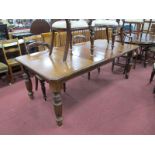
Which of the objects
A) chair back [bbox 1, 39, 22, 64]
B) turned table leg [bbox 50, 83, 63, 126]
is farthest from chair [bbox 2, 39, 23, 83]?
turned table leg [bbox 50, 83, 63, 126]

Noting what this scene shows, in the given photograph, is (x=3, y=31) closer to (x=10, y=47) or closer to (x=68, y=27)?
(x=10, y=47)

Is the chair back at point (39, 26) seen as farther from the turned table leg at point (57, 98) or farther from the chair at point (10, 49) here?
→ the turned table leg at point (57, 98)

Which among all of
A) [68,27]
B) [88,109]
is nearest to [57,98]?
[88,109]

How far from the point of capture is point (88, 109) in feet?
6.82

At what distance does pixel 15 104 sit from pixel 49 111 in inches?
22.5

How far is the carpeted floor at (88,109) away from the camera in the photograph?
1749mm

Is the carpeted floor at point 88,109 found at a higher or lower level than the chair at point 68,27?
lower

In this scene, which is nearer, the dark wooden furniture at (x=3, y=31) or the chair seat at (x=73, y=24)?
the chair seat at (x=73, y=24)

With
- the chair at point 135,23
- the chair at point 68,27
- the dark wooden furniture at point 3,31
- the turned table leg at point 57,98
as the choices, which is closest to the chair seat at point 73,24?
the chair at point 68,27

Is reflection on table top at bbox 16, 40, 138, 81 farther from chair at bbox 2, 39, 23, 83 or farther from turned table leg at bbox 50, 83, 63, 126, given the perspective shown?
chair at bbox 2, 39, 23, 83

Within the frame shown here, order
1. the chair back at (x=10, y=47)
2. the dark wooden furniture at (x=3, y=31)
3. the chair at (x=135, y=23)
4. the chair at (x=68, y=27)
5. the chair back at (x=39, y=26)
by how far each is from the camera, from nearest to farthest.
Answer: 1. the chair at (x=68, y=27)
2. the chair back at (x=10, y=47)
3. the dark wooden furniture at (x=3, y=31)
4. the chair at (x=135, y=23)
5. the chair back at (x=39, y=26)
